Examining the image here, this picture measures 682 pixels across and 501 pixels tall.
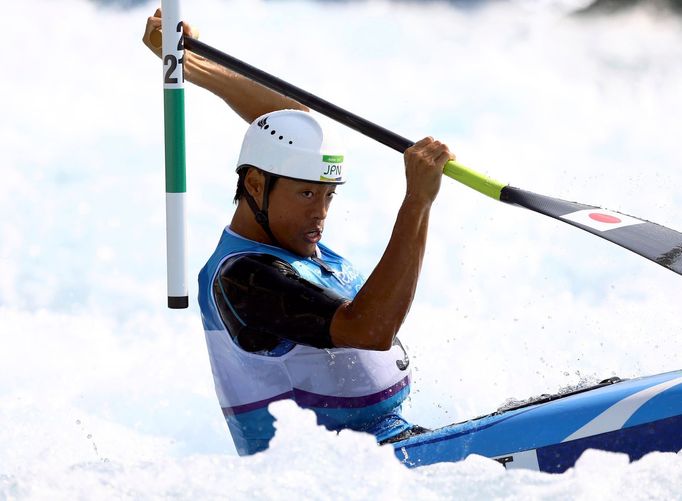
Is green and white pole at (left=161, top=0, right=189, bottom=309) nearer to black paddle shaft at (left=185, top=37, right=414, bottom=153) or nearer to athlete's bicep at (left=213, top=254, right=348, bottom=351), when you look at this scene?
black paddle shaft at (left=185, top=37, right=414, bottom=153)

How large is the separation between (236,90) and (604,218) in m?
1.46

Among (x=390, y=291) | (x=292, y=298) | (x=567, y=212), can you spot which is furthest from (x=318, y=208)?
(x=567, y=212)

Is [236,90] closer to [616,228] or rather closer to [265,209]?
[265,209]

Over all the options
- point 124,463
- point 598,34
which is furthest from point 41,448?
point 598,34

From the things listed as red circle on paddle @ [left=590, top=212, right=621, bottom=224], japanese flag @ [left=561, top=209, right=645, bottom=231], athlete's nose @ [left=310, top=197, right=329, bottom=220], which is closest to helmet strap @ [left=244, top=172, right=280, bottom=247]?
athlete's nose @ [left=310, top=197, right=329, bottom=220]

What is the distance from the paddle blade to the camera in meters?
3.22

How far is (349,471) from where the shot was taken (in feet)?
8.43

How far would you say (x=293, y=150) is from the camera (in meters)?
3.11

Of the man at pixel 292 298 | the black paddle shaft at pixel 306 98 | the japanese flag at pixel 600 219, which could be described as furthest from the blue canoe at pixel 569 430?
the black paddle shaft at pixel 306 98

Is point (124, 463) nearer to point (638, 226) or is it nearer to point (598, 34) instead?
point (638, 226)

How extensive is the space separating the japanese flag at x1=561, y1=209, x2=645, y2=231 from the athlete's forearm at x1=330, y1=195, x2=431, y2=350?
2.23ft

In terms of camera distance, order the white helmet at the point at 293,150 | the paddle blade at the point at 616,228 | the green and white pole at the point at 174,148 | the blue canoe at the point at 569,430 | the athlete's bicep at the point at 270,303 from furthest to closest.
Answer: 1. the green and white pole at the point at 174,148
2. the paddle blade at the point at 616,228
3. the white helmet at the point at 293,150
4. the athlete's bicep at the point at 270,303
5. the blue canoe at the point at 569,430

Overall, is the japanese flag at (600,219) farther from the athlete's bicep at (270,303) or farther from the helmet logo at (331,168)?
the athlete's bicep at (270,303)

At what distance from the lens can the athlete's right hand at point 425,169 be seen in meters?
2.89
